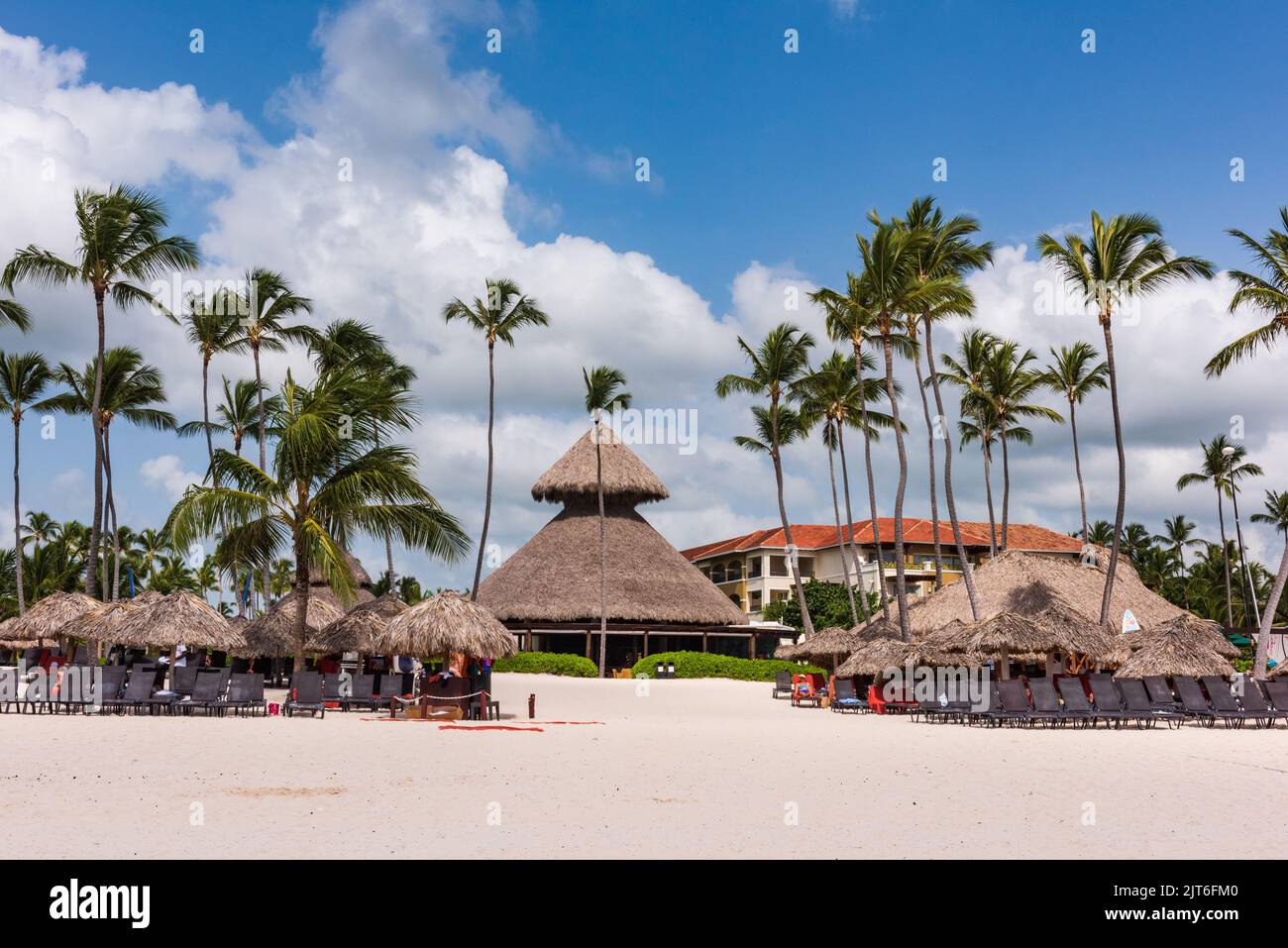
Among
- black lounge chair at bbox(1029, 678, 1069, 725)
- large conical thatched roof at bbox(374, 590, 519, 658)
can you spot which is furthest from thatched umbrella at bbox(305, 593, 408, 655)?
black lounge chair at bbox(1029, 678, 1069, 725)

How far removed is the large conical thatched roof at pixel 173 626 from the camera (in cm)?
2405

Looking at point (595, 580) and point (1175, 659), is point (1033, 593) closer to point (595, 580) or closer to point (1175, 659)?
point (1175, 659)

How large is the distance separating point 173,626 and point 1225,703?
69.6 feet

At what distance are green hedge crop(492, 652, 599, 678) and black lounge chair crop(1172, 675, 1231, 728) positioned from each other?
2019 centimetres

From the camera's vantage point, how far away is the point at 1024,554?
119ft

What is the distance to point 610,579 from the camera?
43.8 meters

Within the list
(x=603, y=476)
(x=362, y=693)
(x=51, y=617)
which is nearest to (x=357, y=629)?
(x=362, y=693)

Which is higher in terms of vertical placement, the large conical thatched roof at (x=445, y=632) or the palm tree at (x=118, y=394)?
the palm tree at (x=118, y=394)

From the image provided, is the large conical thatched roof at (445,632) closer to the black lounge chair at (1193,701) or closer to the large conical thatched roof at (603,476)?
the black lounge chair at (1193,701)

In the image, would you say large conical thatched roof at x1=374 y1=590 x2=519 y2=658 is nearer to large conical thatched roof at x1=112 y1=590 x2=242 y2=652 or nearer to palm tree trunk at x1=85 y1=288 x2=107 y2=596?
large conical thatched roof at x1=112 y1=590 x2=242 y2=652

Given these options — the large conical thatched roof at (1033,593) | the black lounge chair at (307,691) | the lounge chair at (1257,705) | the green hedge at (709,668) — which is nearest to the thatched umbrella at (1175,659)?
the lounge chair at (1257,705)

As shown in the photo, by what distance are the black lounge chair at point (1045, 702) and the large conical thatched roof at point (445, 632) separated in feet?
31.4
